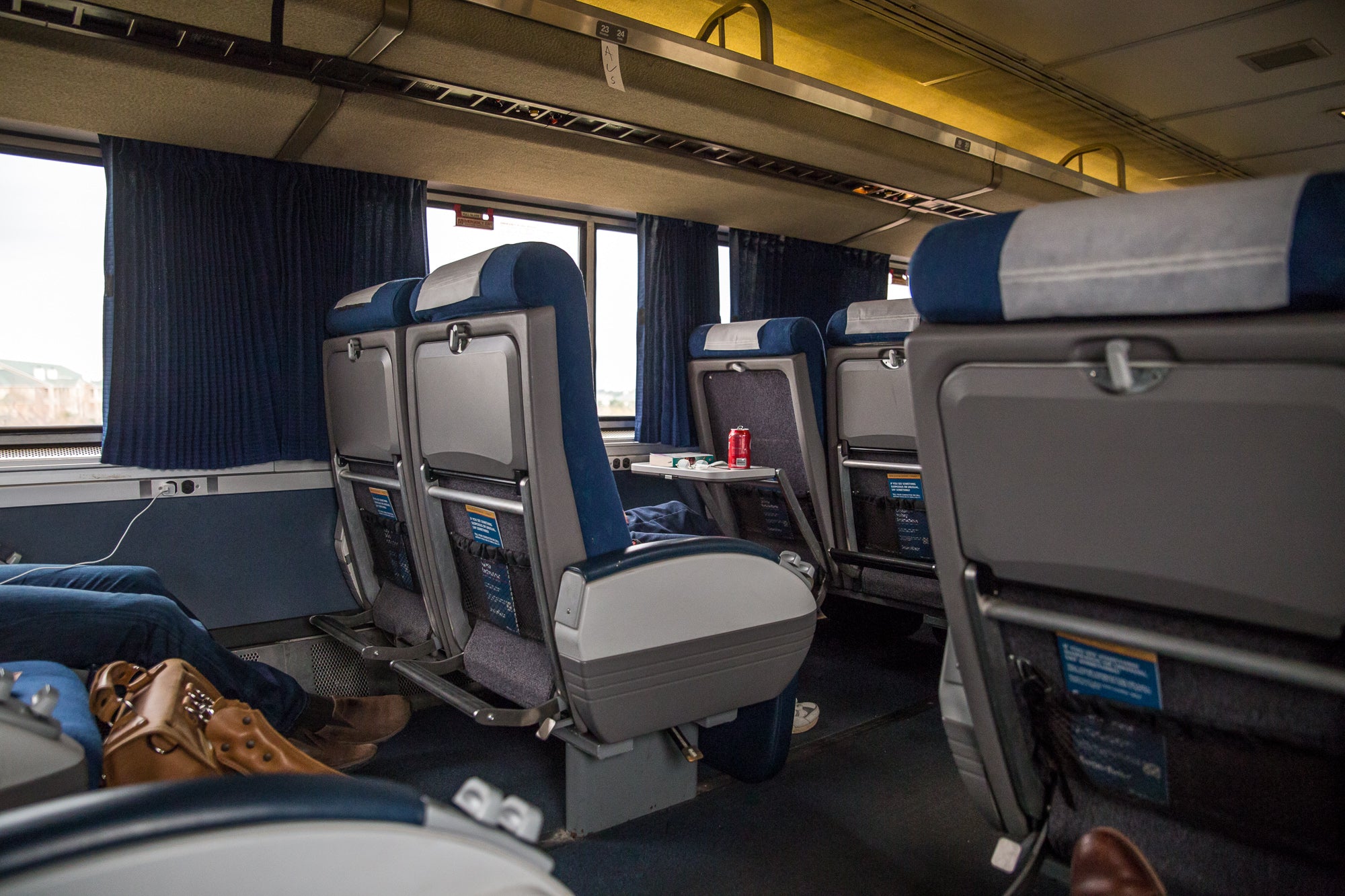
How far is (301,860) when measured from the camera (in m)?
0.74

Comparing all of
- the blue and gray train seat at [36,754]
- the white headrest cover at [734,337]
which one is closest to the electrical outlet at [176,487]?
the blue and gray train seat at [36,754]

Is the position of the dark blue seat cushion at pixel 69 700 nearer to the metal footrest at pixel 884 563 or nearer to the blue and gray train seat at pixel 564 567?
the blue and gray train seat at pixel 564 567

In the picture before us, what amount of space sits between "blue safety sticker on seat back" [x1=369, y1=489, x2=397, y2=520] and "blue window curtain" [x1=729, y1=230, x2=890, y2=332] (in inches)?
120

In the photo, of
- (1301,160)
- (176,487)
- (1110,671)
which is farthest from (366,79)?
(1301,160)

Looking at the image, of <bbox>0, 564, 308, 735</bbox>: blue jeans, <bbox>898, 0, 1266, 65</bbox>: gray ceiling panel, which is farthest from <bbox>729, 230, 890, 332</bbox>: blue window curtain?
<bbox>0, 564, 308, 735</bbox>: blue jeans

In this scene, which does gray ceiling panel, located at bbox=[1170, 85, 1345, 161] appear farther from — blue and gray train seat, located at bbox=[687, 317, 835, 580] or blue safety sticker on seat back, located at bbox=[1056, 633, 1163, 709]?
blue safety sticker on seat back, located at bbox=[1056, 633, 1163, 709]

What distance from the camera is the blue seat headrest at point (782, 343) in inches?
161

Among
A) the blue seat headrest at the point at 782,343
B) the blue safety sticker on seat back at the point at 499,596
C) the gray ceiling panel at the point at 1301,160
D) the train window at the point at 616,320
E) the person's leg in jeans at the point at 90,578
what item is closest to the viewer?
the blue safety sticker on seat back at the point at 499,596

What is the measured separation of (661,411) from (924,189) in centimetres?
215

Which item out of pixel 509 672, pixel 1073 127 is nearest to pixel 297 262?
pixel 509 672

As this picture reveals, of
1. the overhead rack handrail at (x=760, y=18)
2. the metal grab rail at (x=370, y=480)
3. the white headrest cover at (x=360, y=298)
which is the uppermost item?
the overhead rack handrail at (x=760, y=18)

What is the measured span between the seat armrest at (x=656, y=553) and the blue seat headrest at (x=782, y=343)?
5.29ft

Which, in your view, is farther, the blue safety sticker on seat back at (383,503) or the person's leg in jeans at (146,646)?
the blue safety sticker on seat back at (383,503)

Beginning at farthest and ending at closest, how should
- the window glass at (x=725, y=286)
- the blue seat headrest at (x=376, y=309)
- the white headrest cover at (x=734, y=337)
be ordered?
the window glass at (x=725, y=286) → the white headrest cover at (x=734, y=337) → the blue seat headrest at (x=376, y=309)
